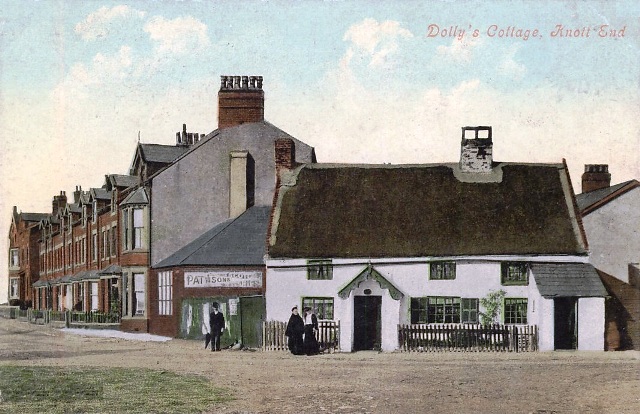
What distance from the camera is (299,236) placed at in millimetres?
36281

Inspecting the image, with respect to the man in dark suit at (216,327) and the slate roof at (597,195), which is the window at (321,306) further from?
the slate roof at (597,195)

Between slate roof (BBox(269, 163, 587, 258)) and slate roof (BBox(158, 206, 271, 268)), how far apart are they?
4.48m

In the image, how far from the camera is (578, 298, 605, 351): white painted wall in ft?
112

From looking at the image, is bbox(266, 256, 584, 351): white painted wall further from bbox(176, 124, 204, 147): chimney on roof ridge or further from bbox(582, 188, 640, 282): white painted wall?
bbox(176, 124, 204, 147): chimney on roof ridge

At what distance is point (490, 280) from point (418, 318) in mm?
3105

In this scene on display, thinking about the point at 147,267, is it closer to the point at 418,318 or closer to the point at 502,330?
the point at 418,318

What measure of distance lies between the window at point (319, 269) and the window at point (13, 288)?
60767mm

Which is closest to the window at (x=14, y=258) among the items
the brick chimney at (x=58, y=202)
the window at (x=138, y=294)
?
the brick chimney at (x=58, y=202)

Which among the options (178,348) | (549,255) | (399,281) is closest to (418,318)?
(399,281)

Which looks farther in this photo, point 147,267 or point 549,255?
point 147,267

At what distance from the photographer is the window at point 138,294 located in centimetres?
4644

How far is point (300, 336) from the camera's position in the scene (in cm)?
3228

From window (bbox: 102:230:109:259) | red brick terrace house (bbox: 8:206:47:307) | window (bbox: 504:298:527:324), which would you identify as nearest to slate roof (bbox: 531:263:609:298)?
window (bbox: 504:298:527:324)

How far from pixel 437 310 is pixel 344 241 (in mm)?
4496
